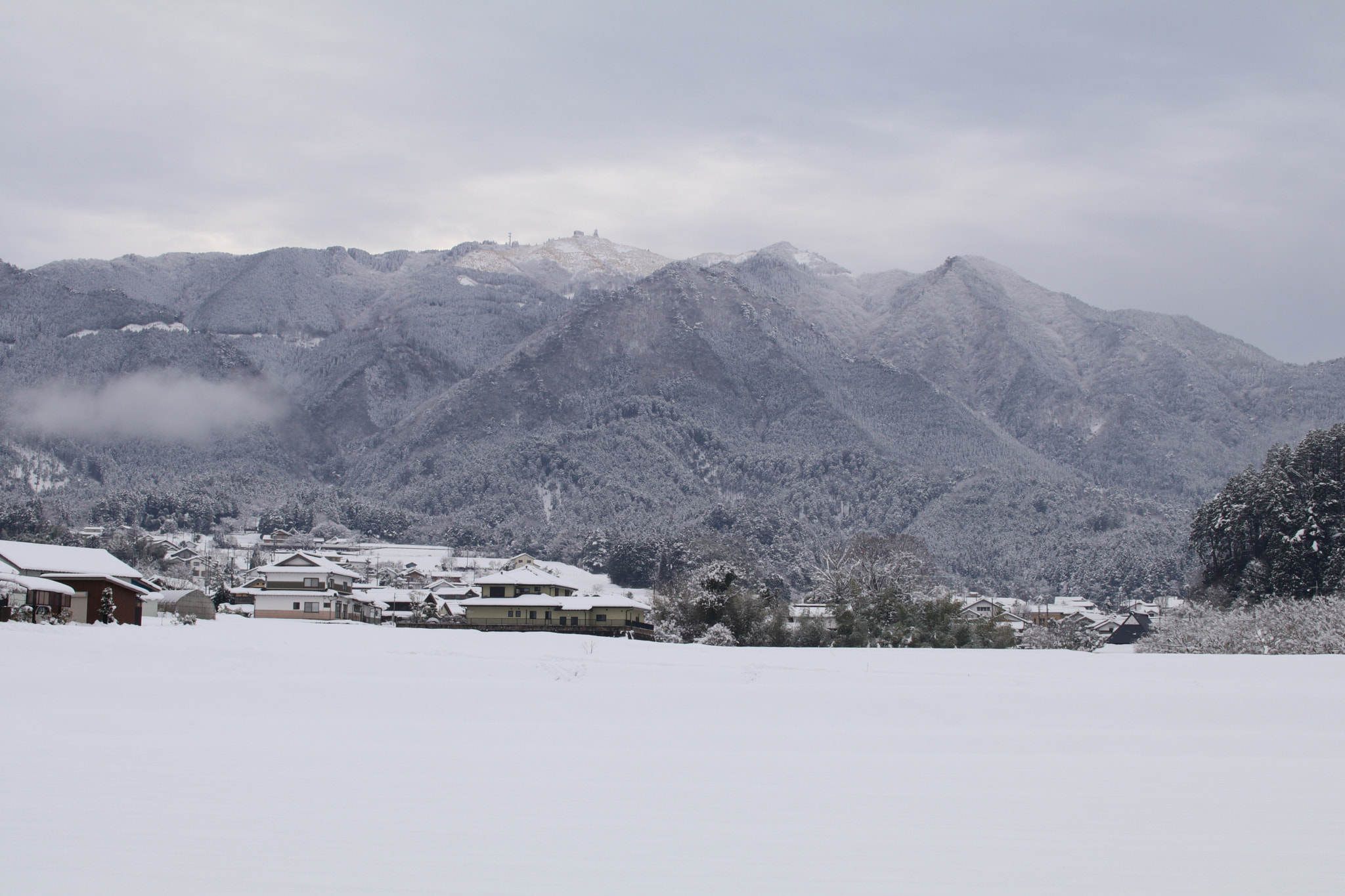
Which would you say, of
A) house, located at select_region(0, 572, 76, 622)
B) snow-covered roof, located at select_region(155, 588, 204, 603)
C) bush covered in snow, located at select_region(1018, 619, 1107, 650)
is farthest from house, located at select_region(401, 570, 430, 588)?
house, located at select_region(0, 572, 76, 622)

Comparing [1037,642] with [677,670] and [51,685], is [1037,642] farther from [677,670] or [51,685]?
[51,685]

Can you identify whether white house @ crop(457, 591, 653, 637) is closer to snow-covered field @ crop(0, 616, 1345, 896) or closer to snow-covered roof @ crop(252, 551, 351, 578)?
snow-covered roof @ crop(252, 551, 351, 578)

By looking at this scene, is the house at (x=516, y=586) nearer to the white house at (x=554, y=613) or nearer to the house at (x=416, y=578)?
the white house at (x=554, y=613)

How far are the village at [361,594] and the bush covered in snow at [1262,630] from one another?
6.62 metres

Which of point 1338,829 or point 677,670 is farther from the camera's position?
point 677,670

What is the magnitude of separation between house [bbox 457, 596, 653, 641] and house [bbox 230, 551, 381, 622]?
8.28 m

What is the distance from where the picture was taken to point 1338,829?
12211 mm

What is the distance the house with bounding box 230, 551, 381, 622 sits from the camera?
6456cm

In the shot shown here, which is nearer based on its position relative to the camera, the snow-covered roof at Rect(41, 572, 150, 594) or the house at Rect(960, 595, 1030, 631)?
the snow-covered roof at Rect(41, 572, 150, 594)

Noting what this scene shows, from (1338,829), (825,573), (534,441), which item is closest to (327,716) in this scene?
(1338,829)

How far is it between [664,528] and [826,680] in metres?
104

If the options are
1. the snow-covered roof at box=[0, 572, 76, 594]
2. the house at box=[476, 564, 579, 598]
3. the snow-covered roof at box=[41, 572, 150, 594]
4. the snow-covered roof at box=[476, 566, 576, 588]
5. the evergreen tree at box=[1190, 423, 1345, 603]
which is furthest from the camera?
the snow-covered roof at box=[476, 566, 576, 588]

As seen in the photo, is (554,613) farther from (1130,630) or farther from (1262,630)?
(1130,630)

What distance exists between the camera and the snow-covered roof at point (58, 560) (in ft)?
119
